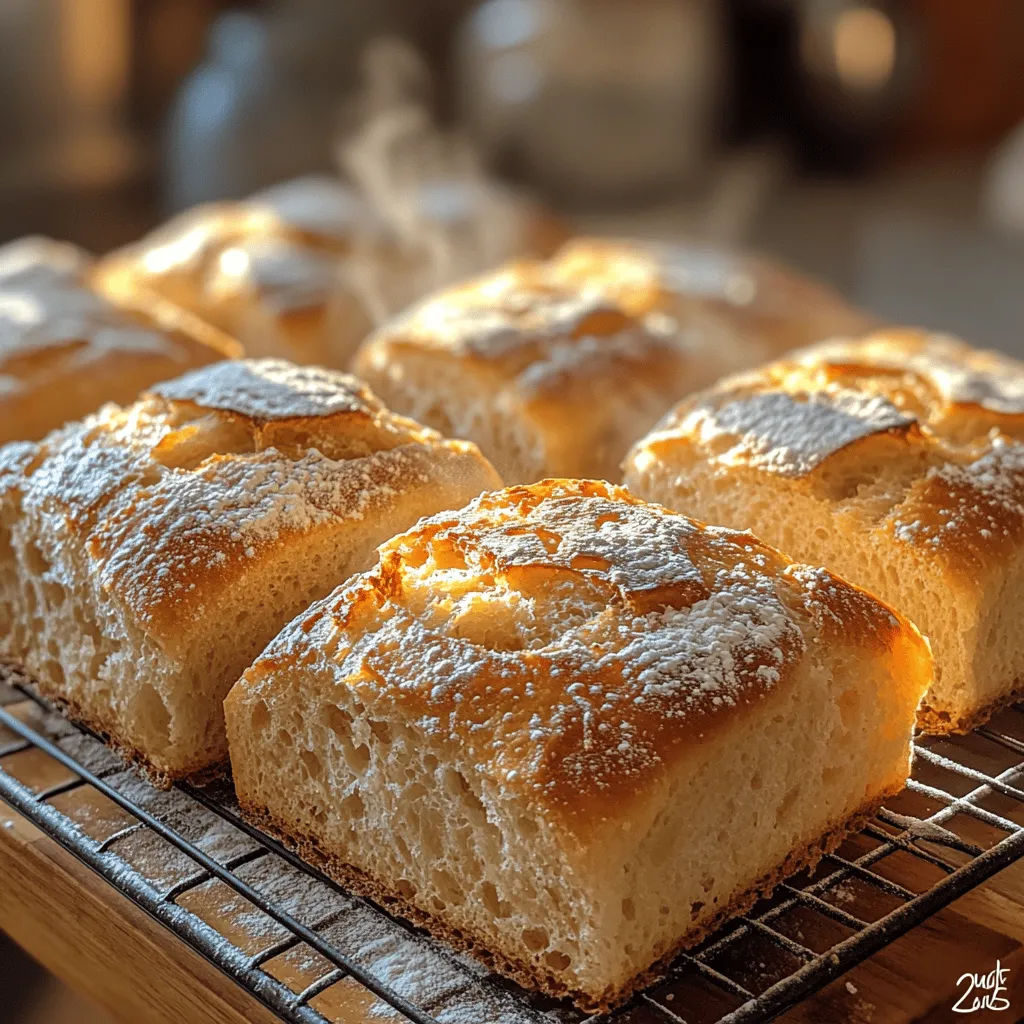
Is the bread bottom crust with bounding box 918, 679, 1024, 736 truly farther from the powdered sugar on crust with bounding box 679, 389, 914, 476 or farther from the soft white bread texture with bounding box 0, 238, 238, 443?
the soft white bread texture with bounding box 0, 238, 238, 443

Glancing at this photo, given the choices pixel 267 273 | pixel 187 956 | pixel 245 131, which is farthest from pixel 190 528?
pixel 245 131

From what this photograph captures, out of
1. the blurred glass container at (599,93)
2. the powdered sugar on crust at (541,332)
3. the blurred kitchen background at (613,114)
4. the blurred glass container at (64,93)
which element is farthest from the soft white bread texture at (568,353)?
the blurred glass container at (64,93)

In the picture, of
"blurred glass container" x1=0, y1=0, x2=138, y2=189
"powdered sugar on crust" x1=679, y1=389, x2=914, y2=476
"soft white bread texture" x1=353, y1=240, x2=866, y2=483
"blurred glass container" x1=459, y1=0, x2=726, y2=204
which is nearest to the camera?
"powdered sugar on crust" x1=679, y1=389, x2=914, y2=476

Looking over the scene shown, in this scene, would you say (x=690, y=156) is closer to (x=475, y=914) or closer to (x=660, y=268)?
(x=660, y=268)

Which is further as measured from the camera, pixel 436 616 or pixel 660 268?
pixel 660 268

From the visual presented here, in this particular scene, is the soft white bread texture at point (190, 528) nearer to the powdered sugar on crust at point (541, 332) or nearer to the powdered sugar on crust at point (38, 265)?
the powdered sugar on crust at point (541, 332)

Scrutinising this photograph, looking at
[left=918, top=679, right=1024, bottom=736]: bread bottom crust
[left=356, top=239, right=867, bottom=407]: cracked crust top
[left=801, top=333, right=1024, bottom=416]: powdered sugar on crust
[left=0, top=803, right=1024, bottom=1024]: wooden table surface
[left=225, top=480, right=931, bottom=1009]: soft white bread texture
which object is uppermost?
[left=801, top=333, right=1024, bottom=416]: powdered sugar on crust

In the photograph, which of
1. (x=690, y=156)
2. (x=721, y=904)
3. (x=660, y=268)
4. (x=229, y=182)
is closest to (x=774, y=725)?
(x=721, y=904)

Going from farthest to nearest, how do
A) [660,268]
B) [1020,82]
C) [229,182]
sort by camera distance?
[1020,82] < [229,182] < [660,268]

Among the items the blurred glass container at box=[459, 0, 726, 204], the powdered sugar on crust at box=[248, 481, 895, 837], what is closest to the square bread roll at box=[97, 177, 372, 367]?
the powdered sugar on crust at box=[248, 481, 895, 837]
